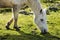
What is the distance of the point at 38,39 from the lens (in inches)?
349

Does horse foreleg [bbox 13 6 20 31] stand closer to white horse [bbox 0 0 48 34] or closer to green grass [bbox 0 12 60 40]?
white horse [bbox 0 0 48 34]

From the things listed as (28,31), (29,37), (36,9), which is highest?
(36,9)

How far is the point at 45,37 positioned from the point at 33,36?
1.62 ft

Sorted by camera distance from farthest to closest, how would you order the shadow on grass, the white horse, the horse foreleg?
the horse foreleg
the white horse
the shadow on grass

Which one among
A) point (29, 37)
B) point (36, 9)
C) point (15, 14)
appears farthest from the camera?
point (15, 14)

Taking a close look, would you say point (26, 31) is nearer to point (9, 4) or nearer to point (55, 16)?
point (9, 4)

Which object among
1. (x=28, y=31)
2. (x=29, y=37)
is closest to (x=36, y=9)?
(x=28, y=31)

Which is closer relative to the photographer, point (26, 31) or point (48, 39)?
point (48, 39)

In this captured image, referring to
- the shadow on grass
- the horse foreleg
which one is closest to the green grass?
the shadow on grass

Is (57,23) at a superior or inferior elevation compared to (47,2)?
inferior

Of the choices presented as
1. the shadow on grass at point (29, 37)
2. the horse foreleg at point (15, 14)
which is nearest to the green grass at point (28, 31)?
the shadow on grass at point (29, 37)

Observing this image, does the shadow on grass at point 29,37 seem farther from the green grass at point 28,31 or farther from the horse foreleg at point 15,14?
the horse foreleg at point 15,14

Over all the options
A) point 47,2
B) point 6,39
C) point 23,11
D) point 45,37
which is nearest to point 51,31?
point 45,37

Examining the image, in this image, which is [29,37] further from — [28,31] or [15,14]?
[15,14]
